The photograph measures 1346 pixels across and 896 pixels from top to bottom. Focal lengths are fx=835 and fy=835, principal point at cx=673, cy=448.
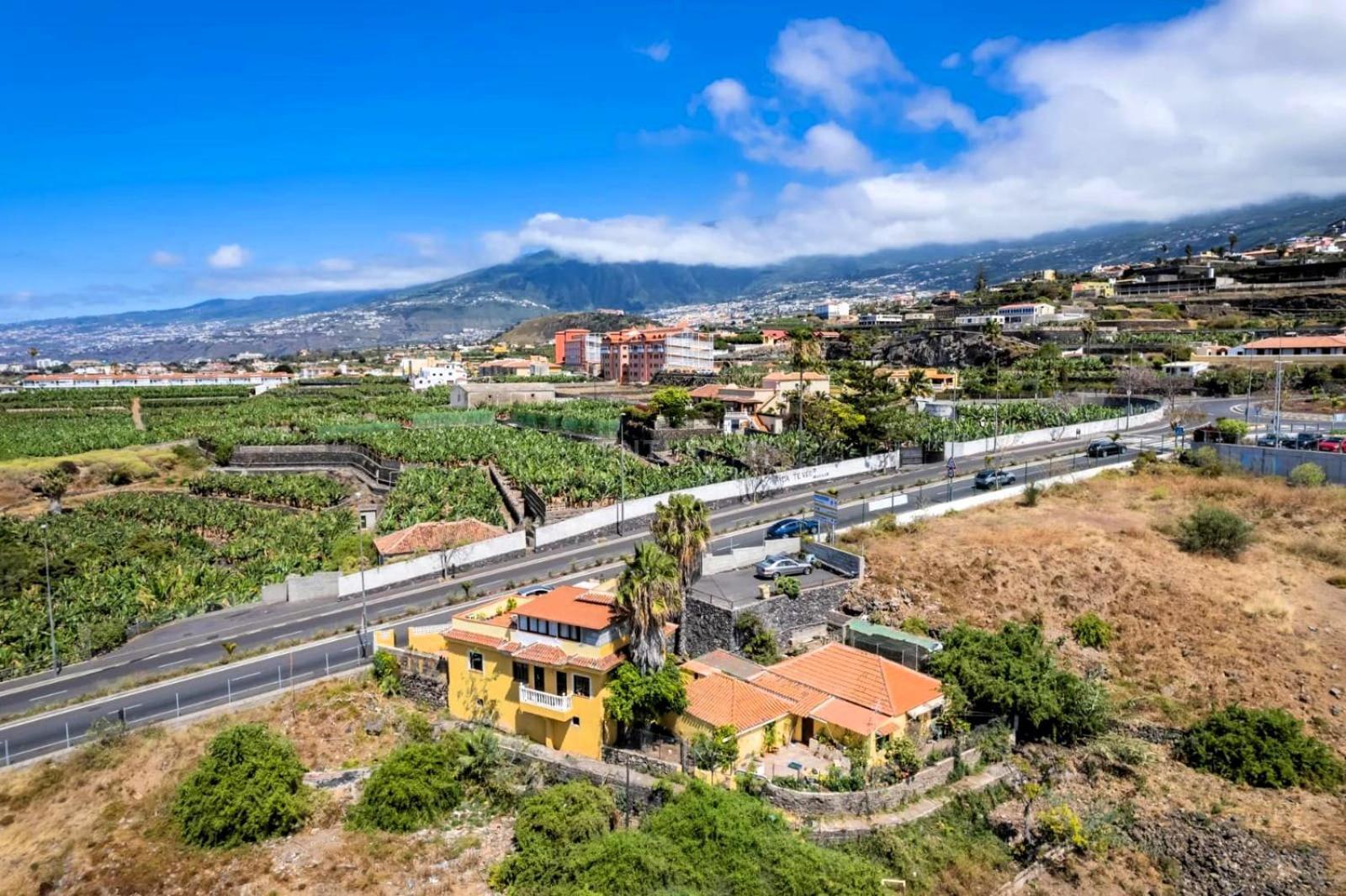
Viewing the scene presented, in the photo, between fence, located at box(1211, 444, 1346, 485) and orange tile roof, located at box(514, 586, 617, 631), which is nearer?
orange tile roof, located at box(514, 586, 617, 631)

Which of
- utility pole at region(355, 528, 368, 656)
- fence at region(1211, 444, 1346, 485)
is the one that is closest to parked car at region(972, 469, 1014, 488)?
fence at region(1211, 444, 1346, 485)

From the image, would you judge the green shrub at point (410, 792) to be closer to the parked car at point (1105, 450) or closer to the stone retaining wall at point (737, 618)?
the stone retaining wall at point (737, 618)

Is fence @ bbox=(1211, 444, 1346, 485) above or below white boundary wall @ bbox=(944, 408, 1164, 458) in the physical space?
above

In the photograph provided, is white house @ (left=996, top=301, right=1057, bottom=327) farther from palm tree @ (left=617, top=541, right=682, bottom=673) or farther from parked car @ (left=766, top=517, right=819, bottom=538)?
palm tree @ (left=617, top=541, right=682, bottom=673)

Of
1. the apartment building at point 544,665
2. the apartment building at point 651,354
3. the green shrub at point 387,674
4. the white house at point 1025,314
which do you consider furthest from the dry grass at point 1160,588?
the apartment building at point 651,354

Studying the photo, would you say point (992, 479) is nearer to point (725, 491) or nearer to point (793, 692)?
point (725, 491)

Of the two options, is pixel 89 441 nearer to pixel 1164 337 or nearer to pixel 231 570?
pixel 231 570
